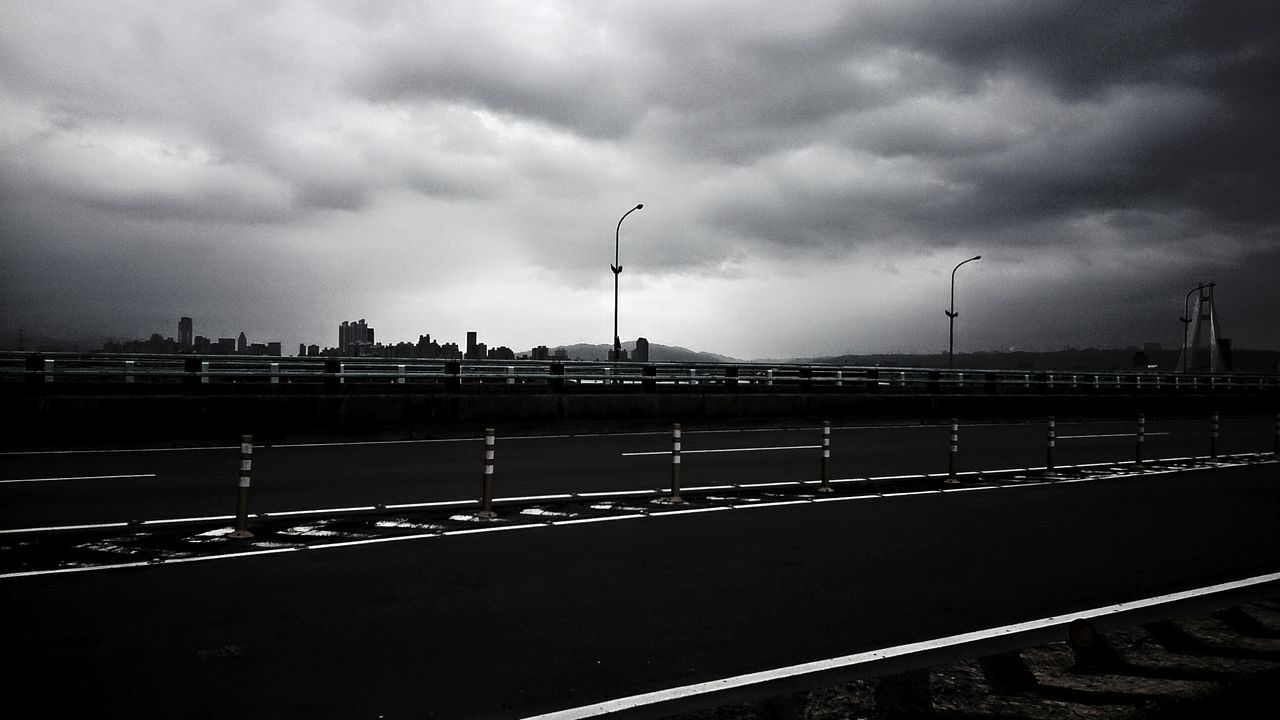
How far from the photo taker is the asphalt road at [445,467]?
10.1 m

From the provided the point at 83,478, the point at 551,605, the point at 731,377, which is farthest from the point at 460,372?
the point at 551,605

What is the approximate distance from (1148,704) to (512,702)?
3291 millimetres

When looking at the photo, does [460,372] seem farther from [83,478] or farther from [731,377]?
[83,478]

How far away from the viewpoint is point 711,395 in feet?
71.7

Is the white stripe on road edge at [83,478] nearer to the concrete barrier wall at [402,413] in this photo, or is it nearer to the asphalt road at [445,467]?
the asphalt road at [445,467]

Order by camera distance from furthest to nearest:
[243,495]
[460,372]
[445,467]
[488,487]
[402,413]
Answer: [460,372] < [402,413] < [445,467] < [488,487] < [243,495]

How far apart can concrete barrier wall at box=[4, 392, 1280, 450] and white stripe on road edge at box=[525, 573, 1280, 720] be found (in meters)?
14.6

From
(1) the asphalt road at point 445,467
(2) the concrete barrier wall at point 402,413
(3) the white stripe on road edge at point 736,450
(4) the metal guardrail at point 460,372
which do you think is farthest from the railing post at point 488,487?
(4) the metal guardrail at point 460,372

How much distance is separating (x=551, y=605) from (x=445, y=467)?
8057 millimetres

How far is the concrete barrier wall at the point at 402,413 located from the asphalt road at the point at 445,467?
26.5 inches

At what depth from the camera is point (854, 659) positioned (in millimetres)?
4824

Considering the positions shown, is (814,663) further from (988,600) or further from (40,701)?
(40,701)

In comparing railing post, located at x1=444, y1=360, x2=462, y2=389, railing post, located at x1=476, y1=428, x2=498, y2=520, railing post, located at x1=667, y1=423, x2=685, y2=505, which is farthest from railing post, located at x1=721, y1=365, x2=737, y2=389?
railing post, located at x1=476, y1=428, x2=498, y2=520

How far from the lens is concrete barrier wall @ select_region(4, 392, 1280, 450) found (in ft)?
50.0
